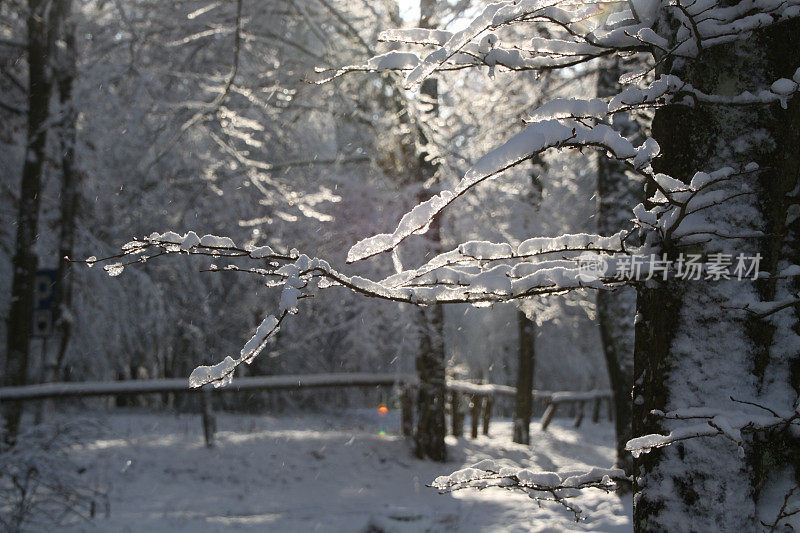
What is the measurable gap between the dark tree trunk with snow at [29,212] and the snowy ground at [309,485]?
1.61 metres

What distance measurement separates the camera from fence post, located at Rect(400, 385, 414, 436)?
34.0ft

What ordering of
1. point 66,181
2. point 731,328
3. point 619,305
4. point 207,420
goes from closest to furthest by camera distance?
Answer: point 731,328, point 619,305, point 207,420, point 66,181

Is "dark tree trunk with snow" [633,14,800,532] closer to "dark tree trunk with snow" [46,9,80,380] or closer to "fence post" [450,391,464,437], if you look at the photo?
"fence post" [450,391,464,437]

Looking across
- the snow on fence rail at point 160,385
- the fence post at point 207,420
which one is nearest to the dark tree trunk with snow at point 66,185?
the snow on fence rail at point 160,385

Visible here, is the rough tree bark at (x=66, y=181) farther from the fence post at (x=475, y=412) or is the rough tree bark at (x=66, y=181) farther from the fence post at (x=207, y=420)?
the fence post at (x=475, y=412)

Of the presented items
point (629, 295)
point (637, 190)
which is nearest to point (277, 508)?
point (629, 295)

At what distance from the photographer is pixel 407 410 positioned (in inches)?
415

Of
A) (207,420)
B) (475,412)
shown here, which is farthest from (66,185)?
(475,412)

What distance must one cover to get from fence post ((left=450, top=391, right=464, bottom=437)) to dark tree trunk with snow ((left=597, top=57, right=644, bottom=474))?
4.51m

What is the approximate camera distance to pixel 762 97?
1.89 meters

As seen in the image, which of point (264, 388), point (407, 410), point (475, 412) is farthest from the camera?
point (475, 412)

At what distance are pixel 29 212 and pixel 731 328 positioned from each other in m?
10.2

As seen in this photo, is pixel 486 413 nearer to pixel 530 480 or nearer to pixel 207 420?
pixel 207 420

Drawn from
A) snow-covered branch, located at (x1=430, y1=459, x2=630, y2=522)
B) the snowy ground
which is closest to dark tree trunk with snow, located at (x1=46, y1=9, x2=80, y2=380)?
the snowy ground
